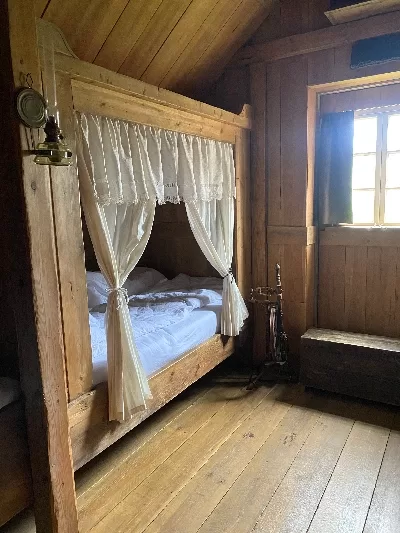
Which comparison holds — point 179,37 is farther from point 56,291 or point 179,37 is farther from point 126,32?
point 56,291

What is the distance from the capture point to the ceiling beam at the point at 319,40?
2898mm

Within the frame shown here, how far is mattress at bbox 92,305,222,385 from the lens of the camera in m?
2.32

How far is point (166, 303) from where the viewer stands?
10.8ft

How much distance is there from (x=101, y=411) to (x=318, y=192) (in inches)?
98.8

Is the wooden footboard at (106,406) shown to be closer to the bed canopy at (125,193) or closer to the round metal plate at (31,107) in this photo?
the bed canopy at (125,193)

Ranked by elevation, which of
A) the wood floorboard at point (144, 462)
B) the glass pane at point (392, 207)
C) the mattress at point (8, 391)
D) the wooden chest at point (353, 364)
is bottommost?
the wood floorboard at point (144, 462)

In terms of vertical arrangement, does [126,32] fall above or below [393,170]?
above

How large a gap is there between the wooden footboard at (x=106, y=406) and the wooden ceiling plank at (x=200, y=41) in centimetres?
209

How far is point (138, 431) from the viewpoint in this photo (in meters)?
2.74

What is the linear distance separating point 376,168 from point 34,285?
2.87m

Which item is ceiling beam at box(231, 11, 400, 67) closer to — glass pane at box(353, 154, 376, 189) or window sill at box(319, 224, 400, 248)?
glass pane at box(353, 154, 376, 189)

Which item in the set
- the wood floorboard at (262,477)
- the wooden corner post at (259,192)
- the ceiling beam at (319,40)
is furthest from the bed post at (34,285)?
the ceiling beam at (319,40)

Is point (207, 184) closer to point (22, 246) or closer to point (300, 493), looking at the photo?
point (22, 246)

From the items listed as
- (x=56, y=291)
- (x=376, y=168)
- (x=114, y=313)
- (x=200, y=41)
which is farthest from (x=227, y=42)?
(x=56, y=291)
